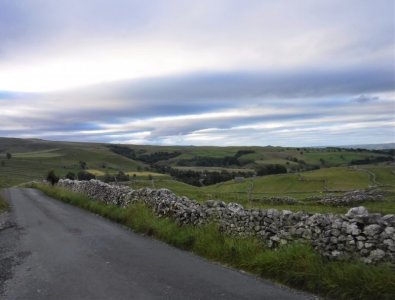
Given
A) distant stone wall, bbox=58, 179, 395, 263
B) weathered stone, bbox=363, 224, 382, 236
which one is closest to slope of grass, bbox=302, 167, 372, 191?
distant stone wall, bbox=58, 179, 395, 263

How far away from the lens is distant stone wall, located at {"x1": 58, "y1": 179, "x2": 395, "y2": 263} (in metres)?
8.12

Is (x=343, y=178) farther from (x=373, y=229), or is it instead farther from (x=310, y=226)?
(x=373, y=229)

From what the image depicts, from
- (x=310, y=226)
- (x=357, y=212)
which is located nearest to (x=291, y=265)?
(x=310, y=226)

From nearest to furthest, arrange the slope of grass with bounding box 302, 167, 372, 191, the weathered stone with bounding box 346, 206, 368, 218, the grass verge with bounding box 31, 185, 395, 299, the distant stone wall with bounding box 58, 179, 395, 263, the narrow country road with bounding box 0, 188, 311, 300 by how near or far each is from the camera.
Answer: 1. the grass verge with bounding box 31, 185, 395, 299
2. the distant stone wall with bounding box 58, 179, 395, 263
3. the narrow country road with bounding box 0, 188, 311, 300
4. the weathered stone with bounding box 346, 206, 368, 218
5. the slope of grass with bounding box 302, 167, 372, 191

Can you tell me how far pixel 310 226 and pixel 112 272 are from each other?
460 cm

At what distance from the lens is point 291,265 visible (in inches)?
355

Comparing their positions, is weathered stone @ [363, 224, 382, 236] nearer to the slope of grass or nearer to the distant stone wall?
the distant stone wall

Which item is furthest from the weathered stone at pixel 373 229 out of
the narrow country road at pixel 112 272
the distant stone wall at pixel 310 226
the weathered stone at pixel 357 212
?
the narrow country road at pixel 112 272

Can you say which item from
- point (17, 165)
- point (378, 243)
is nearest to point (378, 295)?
point (378, 243)

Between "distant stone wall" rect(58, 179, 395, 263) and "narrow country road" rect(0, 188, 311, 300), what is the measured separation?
4.32 feet

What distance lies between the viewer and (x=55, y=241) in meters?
15.1

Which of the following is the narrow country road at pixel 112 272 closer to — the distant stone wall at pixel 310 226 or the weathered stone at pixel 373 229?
the distant stone wall at pixel 310 226

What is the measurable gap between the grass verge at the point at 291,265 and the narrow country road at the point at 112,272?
386 mm

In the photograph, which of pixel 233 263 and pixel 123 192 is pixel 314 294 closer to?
pixel 233 263
